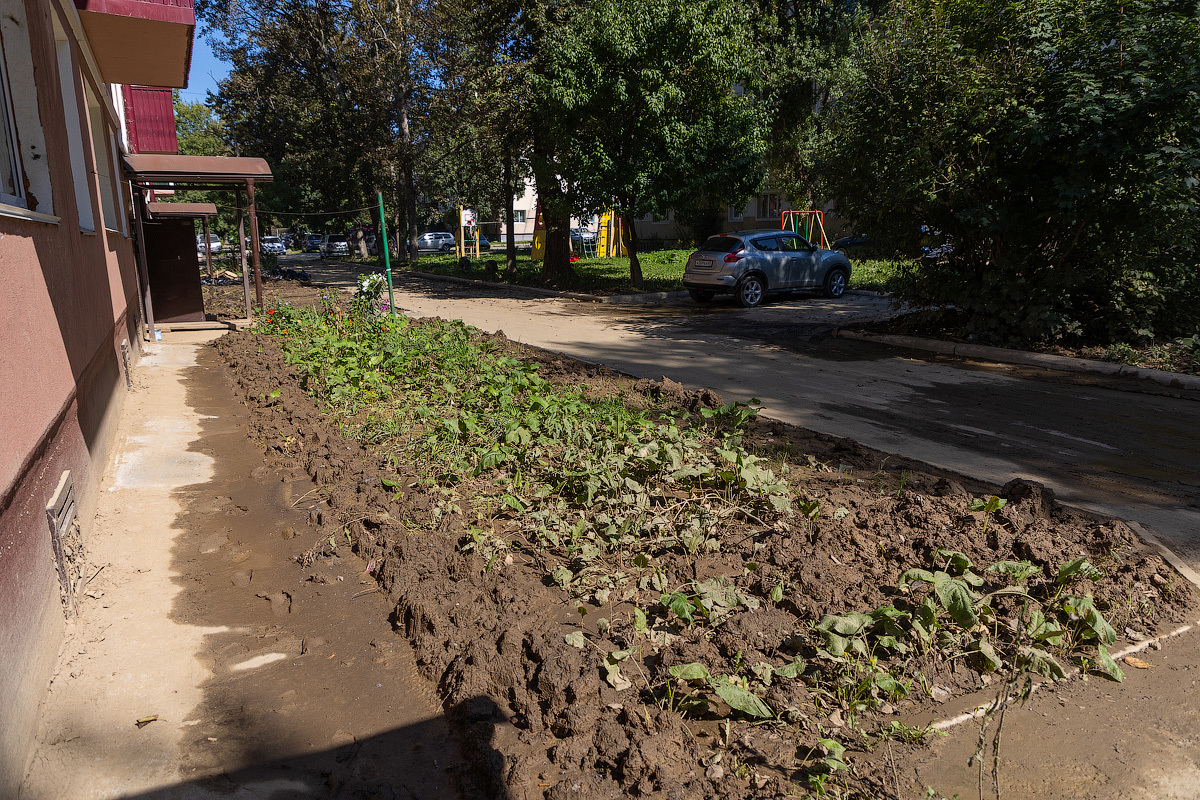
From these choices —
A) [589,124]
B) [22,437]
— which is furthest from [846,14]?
[22,437]

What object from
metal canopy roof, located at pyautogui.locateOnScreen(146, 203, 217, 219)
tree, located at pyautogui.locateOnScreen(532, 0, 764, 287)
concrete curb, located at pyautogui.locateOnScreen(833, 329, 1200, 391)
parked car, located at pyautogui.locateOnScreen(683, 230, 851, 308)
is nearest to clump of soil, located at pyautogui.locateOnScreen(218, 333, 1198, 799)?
concrete curb, located at pyautogui.locateOnScreen(833, 329, 1200, 391)

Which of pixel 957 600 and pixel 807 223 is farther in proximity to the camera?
pixel 807 223

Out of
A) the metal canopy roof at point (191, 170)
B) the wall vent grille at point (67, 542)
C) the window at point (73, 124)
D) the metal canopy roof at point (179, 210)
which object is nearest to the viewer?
the wall vent grille at point (67, 542)

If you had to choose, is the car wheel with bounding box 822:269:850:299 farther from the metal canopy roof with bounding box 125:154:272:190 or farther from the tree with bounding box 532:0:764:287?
the metal canopy roof with bounding box 125:154:272:190

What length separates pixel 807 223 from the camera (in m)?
28.0

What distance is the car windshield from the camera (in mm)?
16734

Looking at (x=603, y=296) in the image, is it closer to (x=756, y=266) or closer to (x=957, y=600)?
(x=756, y=266)

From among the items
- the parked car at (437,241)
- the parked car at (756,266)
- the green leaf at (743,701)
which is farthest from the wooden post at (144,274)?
the parked car at (437,241)

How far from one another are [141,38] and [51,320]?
6.16 metres

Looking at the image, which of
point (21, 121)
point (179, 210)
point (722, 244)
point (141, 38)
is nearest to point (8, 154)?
point (21, 121)

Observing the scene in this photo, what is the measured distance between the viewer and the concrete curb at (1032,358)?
8.34 meters

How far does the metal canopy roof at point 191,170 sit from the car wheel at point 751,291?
998 cm

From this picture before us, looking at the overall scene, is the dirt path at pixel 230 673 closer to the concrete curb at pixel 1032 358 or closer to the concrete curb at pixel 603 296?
the concrete curb at pixel 1032 358

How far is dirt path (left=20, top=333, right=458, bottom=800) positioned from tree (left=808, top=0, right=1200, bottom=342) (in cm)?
907
